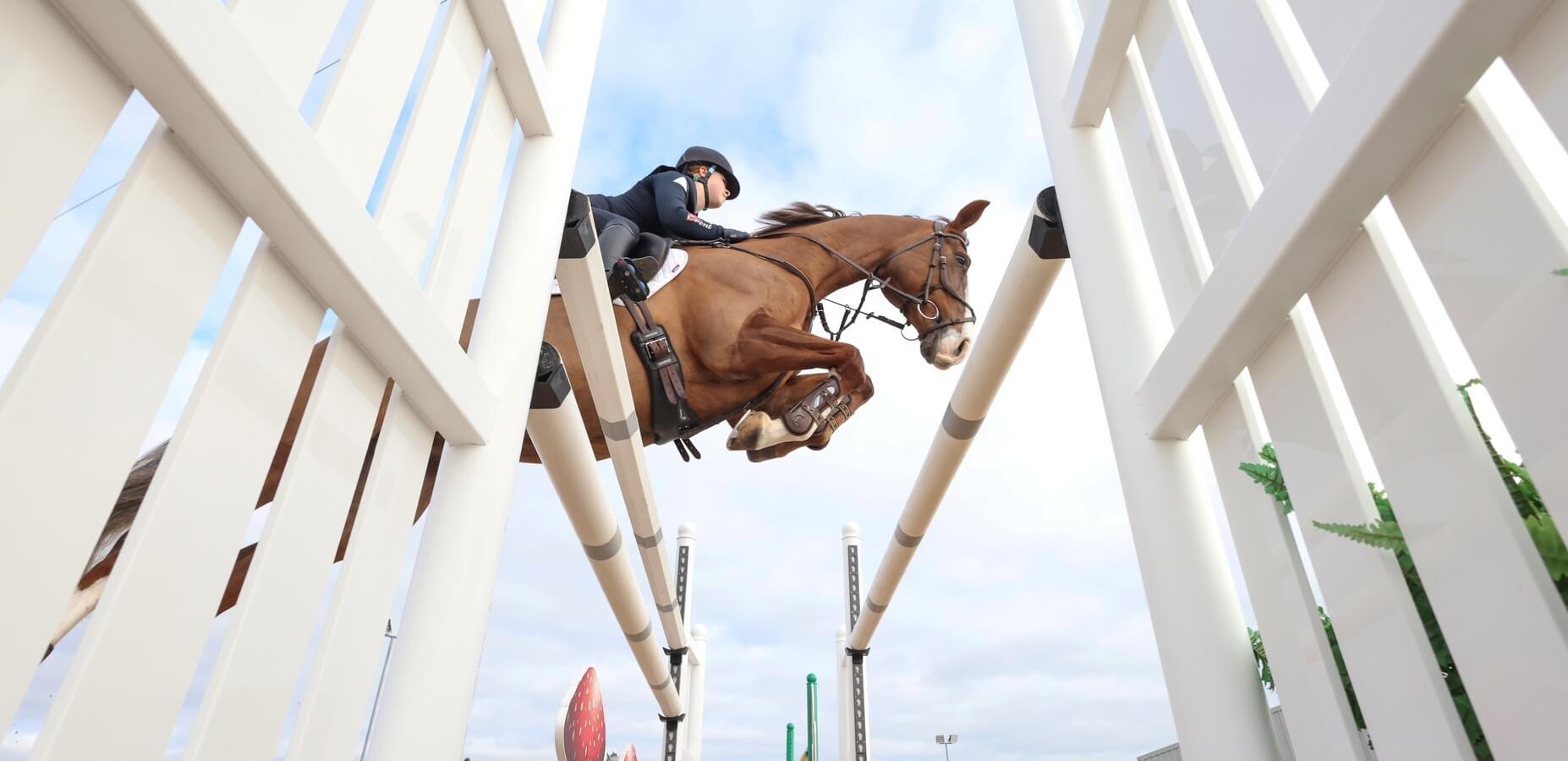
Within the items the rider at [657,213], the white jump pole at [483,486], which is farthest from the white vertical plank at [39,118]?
the rider at [657,213]

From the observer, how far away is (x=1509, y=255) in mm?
462

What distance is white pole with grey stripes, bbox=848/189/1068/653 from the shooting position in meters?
1.39

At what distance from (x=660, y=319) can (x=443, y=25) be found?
1.30m

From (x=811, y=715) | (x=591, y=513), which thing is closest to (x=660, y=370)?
(x=591, y=513)

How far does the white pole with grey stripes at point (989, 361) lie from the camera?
4.56 ft

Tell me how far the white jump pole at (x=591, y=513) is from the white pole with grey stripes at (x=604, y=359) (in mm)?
85

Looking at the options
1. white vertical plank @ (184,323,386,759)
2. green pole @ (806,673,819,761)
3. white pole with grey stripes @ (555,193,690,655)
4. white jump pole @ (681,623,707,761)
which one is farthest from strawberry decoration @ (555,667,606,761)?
green pole @ (806,673,819,761)

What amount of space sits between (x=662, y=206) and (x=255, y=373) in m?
1.86

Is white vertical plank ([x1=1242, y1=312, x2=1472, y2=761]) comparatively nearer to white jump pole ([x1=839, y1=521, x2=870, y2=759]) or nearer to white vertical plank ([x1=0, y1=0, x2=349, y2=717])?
white vertical plank ([x1=0, y1=0, x2=349, y2=717])

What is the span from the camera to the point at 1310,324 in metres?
0.68

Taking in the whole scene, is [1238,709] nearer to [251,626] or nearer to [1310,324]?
[1310,324]

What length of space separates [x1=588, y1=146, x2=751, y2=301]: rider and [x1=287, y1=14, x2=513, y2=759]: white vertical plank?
99cm

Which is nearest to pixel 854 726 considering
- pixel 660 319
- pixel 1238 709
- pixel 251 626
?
pixel 660 319

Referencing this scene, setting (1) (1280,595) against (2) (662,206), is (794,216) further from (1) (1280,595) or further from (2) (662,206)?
(1) (1280,595)
